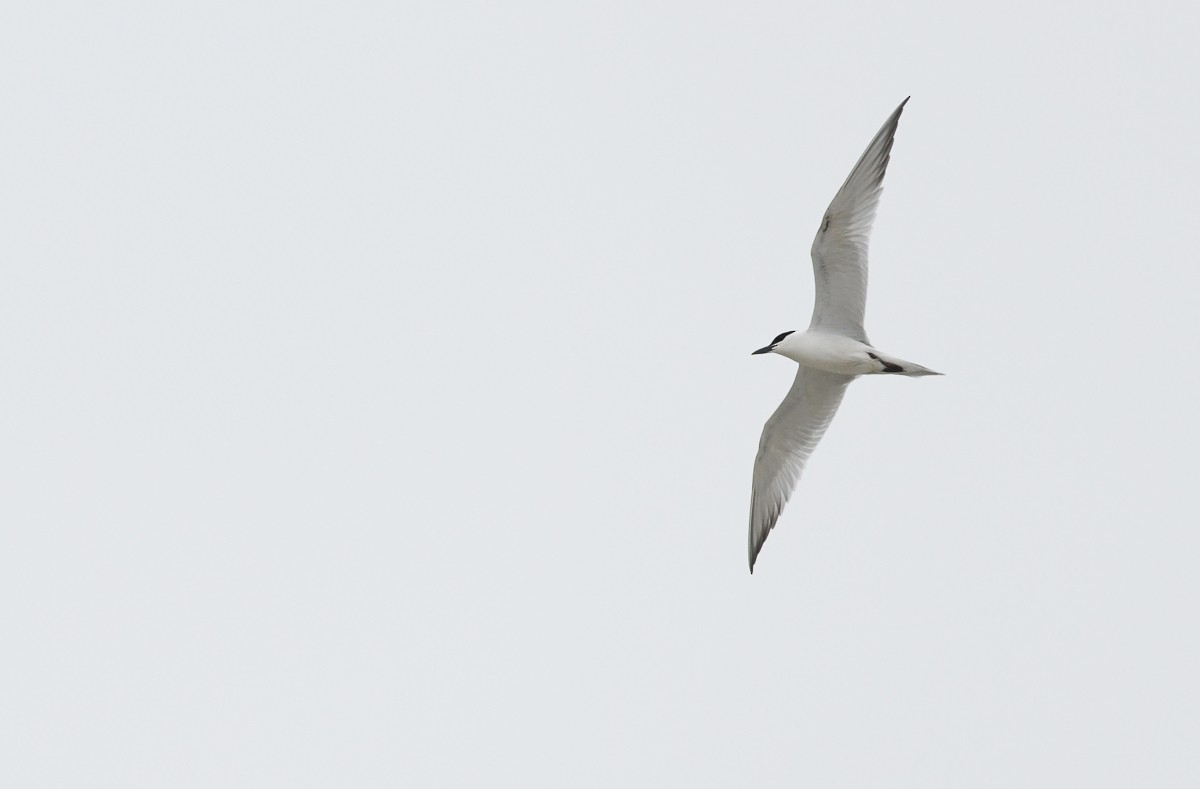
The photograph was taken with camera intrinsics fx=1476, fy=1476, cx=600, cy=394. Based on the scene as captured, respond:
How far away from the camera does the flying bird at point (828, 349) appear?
15633 millimetres

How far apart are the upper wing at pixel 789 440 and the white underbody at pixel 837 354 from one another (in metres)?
0.79

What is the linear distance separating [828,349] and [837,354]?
0.11m

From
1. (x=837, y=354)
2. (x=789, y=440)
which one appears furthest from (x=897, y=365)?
(x=789, y=440)

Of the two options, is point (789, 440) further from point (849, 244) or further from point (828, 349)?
point (849, 244)

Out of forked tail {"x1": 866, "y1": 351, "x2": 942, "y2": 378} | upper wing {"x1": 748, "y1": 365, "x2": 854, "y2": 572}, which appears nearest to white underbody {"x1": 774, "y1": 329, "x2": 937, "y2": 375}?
forked tail {"x1": 866, "y1": 351, "x2": 942, "y2": 378}

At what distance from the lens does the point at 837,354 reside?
16.5m

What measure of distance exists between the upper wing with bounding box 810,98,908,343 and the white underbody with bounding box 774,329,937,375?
0.65 feet

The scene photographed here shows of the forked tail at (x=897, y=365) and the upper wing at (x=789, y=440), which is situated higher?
the forked tail at (x=897, y=365)

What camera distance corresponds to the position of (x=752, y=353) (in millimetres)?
17094

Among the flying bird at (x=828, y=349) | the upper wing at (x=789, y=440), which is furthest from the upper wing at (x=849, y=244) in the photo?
the upper wing at (x=789, y=440)

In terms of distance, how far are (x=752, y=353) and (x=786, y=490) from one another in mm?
2187

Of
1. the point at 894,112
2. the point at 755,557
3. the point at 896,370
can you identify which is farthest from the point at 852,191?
the point at 755,557

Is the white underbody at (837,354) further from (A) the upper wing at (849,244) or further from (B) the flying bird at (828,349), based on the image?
(A) the upper wing at (849,244)

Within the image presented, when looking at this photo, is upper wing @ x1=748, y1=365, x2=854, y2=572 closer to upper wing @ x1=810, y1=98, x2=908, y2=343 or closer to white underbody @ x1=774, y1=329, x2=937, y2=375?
white underbody @ x1=774, y1=329, x2=937, y2=375
